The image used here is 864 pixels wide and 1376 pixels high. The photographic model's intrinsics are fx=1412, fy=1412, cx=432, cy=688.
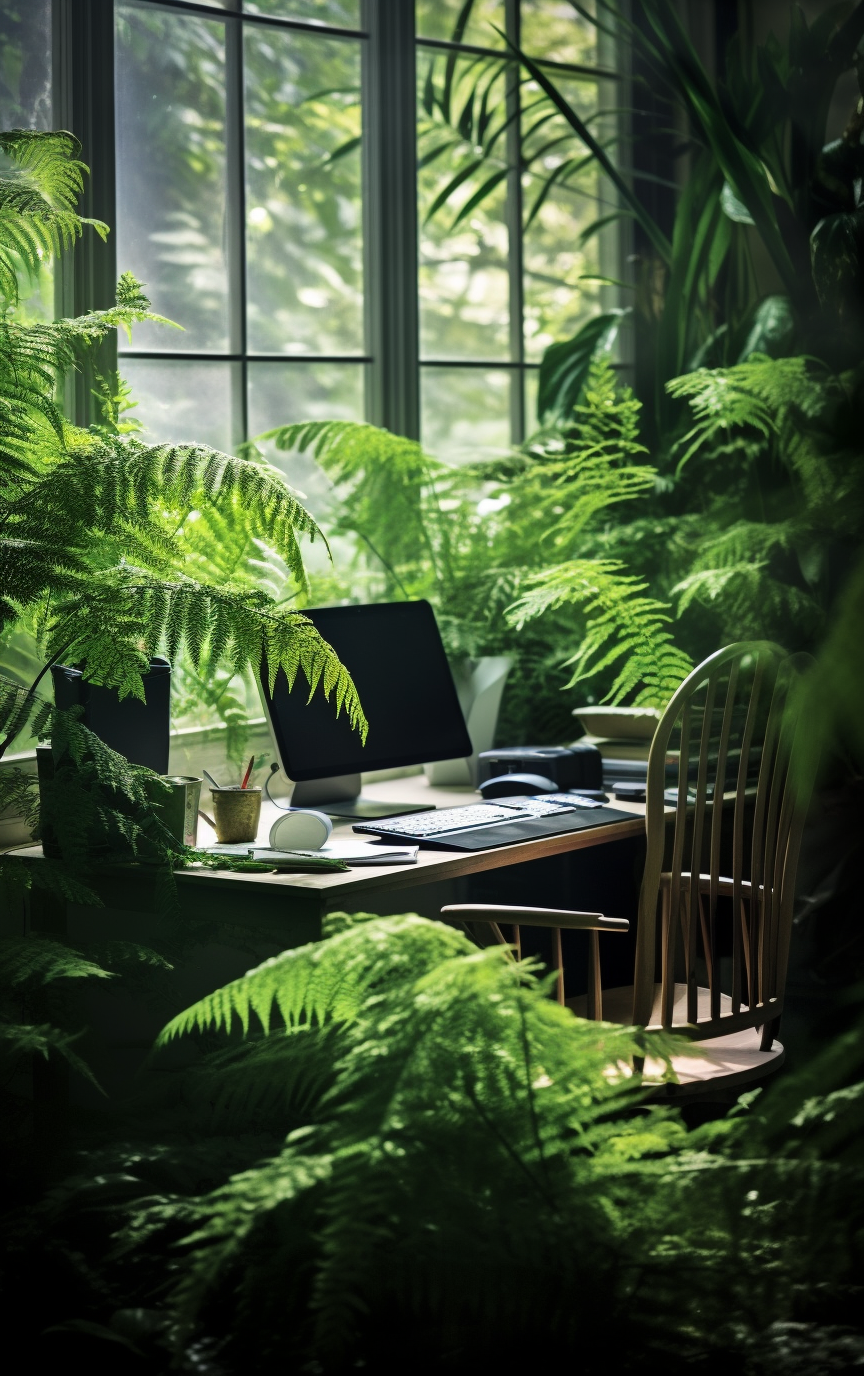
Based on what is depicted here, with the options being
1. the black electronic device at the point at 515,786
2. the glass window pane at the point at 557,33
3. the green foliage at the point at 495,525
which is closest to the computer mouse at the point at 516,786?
the black electronic device at the point at 515,786

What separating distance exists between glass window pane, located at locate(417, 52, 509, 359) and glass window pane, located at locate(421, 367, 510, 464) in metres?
0.05

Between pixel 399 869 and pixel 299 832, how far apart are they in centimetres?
21

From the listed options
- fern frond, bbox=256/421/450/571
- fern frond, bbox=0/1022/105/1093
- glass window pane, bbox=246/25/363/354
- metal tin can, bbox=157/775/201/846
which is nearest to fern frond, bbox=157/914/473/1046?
fern frond, bbox=0/1022/105/1093

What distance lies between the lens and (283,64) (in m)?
3.07

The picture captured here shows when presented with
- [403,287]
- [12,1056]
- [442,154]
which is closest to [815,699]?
[12,1056]

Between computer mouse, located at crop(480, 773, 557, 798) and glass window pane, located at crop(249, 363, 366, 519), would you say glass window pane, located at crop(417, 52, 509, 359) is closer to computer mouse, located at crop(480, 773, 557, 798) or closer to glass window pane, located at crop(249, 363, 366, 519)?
glass window pane, located at crop(249, 363, 366, 519)

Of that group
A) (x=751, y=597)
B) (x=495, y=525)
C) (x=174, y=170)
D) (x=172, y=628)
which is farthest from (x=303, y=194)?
(x=172, y=628)

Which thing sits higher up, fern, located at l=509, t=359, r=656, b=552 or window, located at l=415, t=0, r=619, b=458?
window, located at l=415, t=0, r=619, b=458

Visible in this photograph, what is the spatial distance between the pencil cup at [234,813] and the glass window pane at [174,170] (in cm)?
100

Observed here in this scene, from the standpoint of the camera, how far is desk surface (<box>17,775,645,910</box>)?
200cm

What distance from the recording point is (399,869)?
209cm

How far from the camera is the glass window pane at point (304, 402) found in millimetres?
3059

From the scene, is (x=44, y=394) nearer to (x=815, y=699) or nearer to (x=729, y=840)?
(x=815, y=699)

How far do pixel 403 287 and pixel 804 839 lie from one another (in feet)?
5.09
